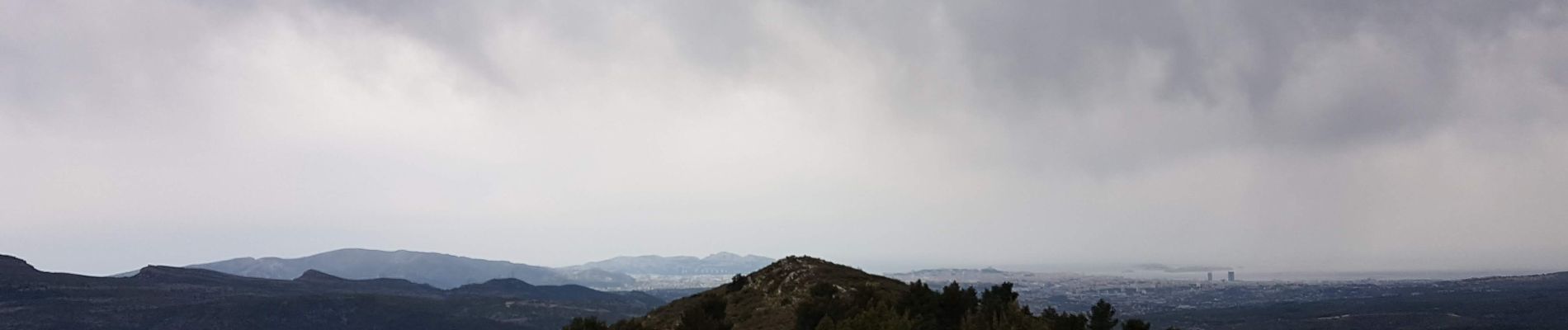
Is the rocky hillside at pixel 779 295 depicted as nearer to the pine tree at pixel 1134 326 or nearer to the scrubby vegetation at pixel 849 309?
the scrubby vegetation at pixel 849 309

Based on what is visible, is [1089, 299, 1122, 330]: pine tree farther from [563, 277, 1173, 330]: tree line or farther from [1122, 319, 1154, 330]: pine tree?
[1122, 319, 1154, 330]: pine tree

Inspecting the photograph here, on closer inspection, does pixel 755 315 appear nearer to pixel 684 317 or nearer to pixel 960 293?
pixel 684 317

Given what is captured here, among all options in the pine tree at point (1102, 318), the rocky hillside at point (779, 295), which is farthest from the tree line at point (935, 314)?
the rocky hillside at point (779, 295)

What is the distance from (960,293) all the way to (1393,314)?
218m

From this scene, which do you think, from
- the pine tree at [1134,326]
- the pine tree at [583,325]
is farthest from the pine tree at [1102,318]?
the pine tree at [583,325]

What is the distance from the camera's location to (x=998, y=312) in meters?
41.4

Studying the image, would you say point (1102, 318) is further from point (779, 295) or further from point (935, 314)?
point (779, 295)

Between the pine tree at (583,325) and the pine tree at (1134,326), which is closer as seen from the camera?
the pine tree at (1134,326)

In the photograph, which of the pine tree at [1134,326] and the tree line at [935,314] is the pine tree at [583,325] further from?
the pine tree at [1134,326]

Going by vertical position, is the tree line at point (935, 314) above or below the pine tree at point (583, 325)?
above

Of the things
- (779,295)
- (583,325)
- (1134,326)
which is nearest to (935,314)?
(1134,326)

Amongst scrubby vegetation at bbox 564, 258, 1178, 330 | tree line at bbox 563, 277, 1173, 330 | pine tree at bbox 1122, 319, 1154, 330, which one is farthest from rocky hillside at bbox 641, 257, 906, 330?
pine tree at bbox 1122, 319, 1154, 330

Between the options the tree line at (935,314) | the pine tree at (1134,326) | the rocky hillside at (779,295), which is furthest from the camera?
the rocky hillside at (779,295)

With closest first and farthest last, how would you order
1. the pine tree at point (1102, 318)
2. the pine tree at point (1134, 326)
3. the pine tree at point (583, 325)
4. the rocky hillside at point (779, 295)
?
the pine tree at point (1134, 326)
the pine tree at point (1102, 318)
the pine tree at point (583, 325)
the rocky hillside at point (779, 295)
